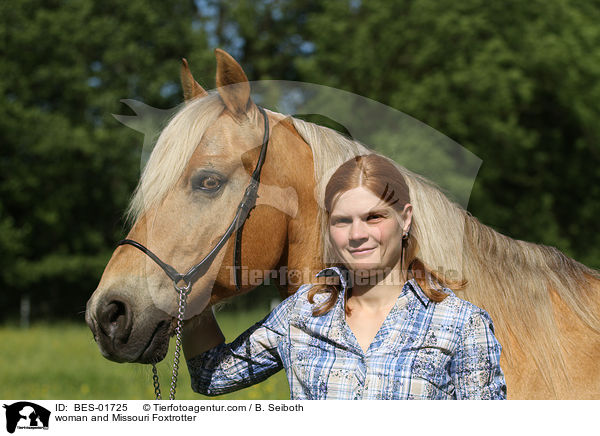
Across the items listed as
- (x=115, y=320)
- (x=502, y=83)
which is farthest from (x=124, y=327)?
(x=502, y=83)

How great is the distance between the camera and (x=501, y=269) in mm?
2328

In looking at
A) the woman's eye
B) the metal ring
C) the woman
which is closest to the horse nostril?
the metal ring

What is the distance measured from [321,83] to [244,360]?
15.5 meters

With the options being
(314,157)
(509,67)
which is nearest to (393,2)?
(509,67)

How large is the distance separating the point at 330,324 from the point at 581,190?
1877 centimetres

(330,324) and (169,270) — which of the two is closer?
(330,324)

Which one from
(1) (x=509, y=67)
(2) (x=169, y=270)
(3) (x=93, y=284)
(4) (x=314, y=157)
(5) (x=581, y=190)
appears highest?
(4) (x=314, y=157)

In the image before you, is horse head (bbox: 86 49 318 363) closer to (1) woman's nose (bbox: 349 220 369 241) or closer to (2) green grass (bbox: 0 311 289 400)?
(1) woman's nose (bbox: 349 220 369 241)

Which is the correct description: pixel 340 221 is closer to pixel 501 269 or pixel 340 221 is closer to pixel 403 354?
pixel 403 354
